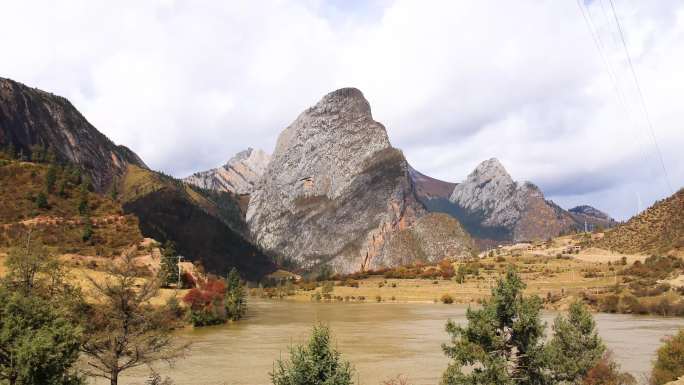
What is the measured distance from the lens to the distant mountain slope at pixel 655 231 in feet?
394

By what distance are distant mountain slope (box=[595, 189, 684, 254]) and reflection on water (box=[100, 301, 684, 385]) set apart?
52.7 m

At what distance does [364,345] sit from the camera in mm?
54781

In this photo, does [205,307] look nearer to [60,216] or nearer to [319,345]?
[60,216]

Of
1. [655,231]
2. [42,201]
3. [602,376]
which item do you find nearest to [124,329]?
[602,376]

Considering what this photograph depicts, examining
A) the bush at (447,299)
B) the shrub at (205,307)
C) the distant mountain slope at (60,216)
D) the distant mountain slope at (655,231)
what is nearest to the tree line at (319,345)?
the shrub at (205,307)

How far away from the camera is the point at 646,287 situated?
89.2 metres

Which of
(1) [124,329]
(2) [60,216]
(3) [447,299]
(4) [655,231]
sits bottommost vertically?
(3) [447,299]

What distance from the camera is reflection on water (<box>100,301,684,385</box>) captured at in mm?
39188

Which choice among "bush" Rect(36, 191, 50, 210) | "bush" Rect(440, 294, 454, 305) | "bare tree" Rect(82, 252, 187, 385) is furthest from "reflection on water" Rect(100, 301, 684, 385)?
"bush" Rect(36, 191, 50, 210)

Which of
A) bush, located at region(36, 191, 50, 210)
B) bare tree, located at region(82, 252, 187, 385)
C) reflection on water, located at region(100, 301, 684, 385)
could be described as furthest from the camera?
bush, located at region(36, 191, 50, 210)

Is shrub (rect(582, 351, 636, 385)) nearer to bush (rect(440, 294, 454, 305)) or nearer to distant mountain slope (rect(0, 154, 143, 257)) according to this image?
distant mountain slope (rect(0, 154, 143, 257))

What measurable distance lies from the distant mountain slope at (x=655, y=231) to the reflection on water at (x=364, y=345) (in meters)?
52.7

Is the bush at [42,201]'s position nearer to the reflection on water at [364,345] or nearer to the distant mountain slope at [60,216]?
the distant mountain slope at [60,216]

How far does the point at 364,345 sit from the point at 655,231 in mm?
106113
